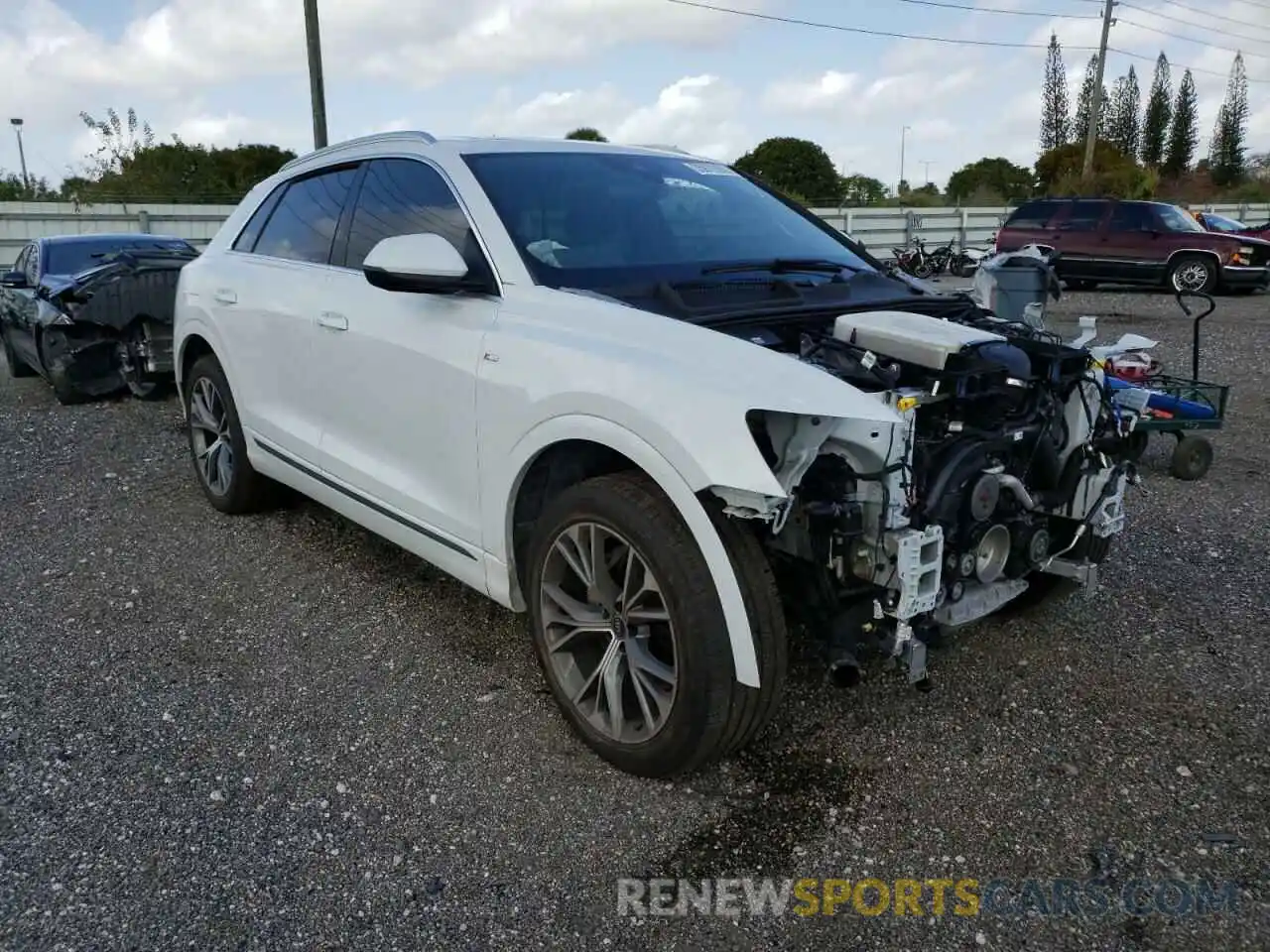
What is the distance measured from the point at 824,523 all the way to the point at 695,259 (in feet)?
4.19

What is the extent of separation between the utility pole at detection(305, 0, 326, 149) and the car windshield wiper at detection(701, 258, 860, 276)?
1512 centimetres

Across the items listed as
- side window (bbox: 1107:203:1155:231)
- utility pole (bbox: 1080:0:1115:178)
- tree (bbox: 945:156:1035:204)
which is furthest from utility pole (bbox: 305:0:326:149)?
tree (bbox: 945:156:1035:204)

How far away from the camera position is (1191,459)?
242 inches

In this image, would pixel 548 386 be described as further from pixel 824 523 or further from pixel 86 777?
pixel 86 777

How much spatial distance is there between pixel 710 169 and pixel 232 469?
285 centimetres

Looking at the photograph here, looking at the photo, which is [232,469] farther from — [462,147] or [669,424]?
[669,424]

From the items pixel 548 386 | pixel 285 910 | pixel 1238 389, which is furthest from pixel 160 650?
pixel 1238 389

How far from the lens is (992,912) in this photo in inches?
99.7

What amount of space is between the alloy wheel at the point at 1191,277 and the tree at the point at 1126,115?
64886 millimetres

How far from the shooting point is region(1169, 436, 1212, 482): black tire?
20.2ft

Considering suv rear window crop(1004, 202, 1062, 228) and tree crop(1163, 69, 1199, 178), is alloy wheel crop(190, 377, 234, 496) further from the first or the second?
tree crop(1163, 69, 1199, 178)

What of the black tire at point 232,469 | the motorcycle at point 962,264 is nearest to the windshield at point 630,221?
the black tire at point 232,469

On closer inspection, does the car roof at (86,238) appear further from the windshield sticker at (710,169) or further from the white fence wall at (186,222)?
the windshield sticker at (710,169)

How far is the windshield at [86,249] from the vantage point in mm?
9805
